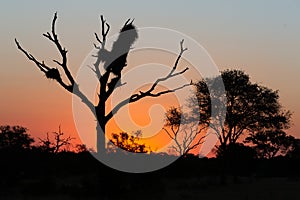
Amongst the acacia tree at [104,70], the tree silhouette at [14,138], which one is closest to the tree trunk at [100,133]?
the acacia tree at [104,70]

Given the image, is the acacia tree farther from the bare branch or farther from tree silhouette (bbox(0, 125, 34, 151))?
tree silhouette (bbox(0, 125, 34, 151))

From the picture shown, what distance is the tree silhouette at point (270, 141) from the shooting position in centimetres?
6275

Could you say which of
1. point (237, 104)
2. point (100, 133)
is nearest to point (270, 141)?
point (237, 104)

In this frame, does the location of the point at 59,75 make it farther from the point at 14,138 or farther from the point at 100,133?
the point at 14,138

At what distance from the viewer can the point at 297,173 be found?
257ft

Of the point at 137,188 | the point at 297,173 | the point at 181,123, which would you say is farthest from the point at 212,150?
the point at 137,188

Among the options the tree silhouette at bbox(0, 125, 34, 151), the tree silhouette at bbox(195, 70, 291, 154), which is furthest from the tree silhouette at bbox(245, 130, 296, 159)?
the tree silhouette at bbox(0, 125, 34, 151)

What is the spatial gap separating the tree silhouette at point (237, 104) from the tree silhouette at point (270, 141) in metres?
4.09

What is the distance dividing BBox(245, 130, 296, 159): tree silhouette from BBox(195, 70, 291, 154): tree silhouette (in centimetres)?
409

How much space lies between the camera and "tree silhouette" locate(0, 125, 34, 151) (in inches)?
1982

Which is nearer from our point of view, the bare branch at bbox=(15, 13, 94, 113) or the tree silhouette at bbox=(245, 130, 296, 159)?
the bare branch at bbox=(15, 13, 94, 113)

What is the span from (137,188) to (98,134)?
4.40 metres

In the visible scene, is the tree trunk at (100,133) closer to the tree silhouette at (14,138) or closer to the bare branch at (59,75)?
the bare branch at (59,75)

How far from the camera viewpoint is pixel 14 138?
52.6 m
